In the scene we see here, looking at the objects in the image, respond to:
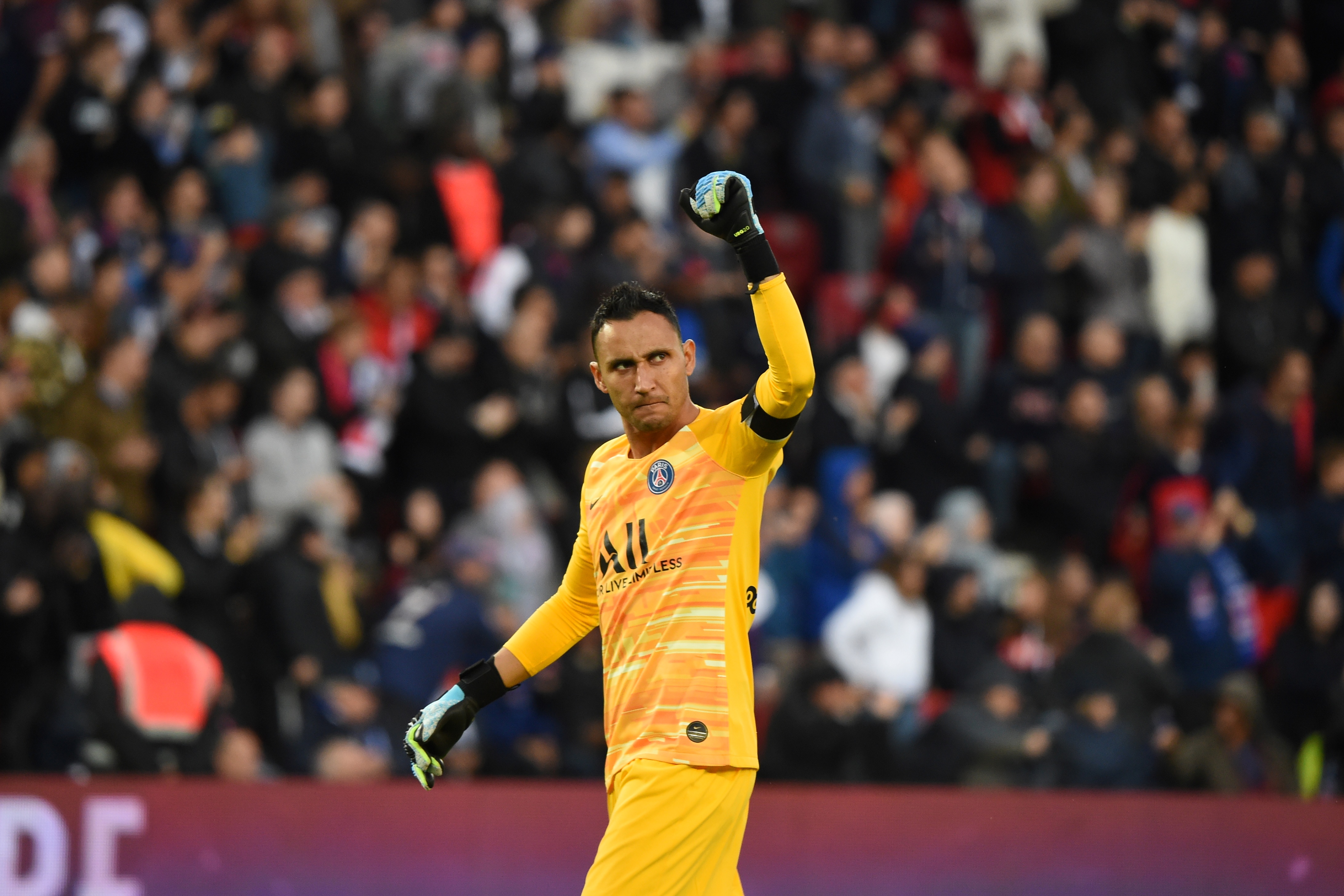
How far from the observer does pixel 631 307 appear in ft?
18.6

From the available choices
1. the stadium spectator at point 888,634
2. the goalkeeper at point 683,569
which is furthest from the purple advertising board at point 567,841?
the goalkeeper at point 683,569

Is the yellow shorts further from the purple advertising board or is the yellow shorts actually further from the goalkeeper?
the purple advertising board

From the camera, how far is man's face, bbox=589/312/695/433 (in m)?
5.64

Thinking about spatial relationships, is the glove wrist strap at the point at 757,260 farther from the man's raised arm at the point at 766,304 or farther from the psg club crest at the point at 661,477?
the psg club crest at the point at 661,477

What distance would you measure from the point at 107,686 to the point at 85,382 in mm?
2443

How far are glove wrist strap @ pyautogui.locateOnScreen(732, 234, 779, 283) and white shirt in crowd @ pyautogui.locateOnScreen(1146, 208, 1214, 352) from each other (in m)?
10.8

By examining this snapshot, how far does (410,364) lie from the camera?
490 inches

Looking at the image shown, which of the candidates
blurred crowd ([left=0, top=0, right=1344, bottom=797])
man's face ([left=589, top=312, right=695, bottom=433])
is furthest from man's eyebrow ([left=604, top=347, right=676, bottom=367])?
blurred crowd ([left=0, top=0, right=1344, bottom=797])

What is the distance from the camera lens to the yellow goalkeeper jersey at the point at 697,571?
18.1 ft

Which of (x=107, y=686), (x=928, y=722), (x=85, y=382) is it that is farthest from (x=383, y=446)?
(x=928, y=722)

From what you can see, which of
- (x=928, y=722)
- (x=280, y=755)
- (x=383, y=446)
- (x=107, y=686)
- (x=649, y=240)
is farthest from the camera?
(x=649, y=240)

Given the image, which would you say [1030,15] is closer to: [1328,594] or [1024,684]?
[1328,594]

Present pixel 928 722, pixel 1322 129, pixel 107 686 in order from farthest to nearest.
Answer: pixel 1322 129
pixel 928 722
pixel 107 686

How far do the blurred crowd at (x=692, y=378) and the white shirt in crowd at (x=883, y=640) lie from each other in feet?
0.08
